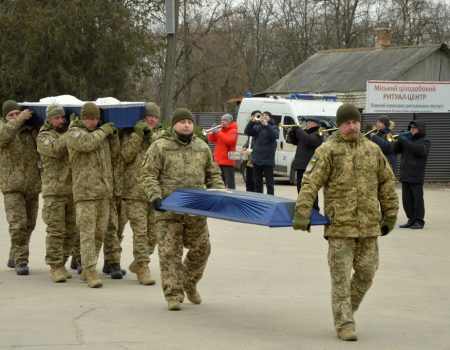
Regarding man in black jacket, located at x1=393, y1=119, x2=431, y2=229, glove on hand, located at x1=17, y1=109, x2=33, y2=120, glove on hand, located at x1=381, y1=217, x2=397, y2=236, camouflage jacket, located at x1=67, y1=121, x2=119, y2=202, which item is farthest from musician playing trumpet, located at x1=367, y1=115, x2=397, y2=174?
glove on hand, located at x1=381, y1=217, x2=397, y2=236

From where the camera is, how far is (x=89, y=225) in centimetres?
1028

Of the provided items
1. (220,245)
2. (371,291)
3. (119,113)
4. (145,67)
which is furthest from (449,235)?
(145,67)

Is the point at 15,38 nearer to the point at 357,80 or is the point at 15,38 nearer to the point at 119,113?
the point at 357,80

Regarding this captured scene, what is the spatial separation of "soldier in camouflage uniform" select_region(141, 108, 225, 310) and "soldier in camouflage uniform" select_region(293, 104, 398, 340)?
1493mm

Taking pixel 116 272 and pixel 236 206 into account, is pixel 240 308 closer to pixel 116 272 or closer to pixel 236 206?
pixel 236 206

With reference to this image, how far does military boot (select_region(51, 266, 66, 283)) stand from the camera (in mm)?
10656

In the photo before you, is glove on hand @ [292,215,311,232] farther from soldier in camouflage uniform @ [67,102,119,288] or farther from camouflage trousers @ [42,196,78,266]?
camouflage trousers @ [42,196,78,266]

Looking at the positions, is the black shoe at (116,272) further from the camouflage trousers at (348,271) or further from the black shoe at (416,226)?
the black shoe at (416,226)

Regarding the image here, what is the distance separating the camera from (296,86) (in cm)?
4900

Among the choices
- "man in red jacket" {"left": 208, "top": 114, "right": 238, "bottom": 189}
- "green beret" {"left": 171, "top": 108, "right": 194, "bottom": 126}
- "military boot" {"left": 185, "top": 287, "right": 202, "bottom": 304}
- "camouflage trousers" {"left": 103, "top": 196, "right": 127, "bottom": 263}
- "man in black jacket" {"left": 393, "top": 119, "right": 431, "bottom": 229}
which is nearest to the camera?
"green beret" {"left": 171, "top": 108, "right": 194, "bottom": 126}

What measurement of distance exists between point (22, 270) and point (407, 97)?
2081 centimetres

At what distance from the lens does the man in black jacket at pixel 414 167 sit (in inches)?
643

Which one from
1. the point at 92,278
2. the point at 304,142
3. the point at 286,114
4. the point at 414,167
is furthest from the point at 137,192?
the point at 286,114

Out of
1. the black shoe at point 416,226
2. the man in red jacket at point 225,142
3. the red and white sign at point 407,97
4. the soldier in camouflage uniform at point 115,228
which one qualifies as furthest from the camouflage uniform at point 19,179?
the red and white sign at point 407,97
